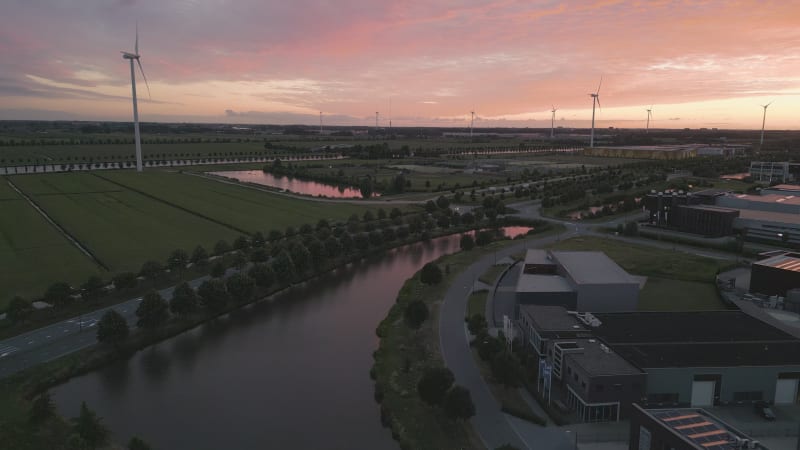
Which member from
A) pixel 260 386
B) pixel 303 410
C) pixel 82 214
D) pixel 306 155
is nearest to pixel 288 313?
pixel 260 386

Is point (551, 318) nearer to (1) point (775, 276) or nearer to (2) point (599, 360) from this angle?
(2) point (599, 360)

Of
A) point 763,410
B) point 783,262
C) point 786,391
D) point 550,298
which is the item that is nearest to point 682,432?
point 763,410

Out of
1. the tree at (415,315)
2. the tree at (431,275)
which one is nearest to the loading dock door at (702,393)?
the tree at (415,315)

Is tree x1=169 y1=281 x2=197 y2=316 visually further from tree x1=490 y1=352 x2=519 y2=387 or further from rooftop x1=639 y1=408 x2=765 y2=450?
rooftop x1=639 y1=408 x2=765 y2=450

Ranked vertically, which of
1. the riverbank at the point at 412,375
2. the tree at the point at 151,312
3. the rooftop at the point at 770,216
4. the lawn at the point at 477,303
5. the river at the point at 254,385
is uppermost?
the rooftop at the point at 770,216

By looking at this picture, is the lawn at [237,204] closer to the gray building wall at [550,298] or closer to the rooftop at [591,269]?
the rooftop at [591,269]

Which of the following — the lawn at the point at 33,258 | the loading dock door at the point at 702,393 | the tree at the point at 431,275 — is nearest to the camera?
the loading dock door at the point at 702,393
